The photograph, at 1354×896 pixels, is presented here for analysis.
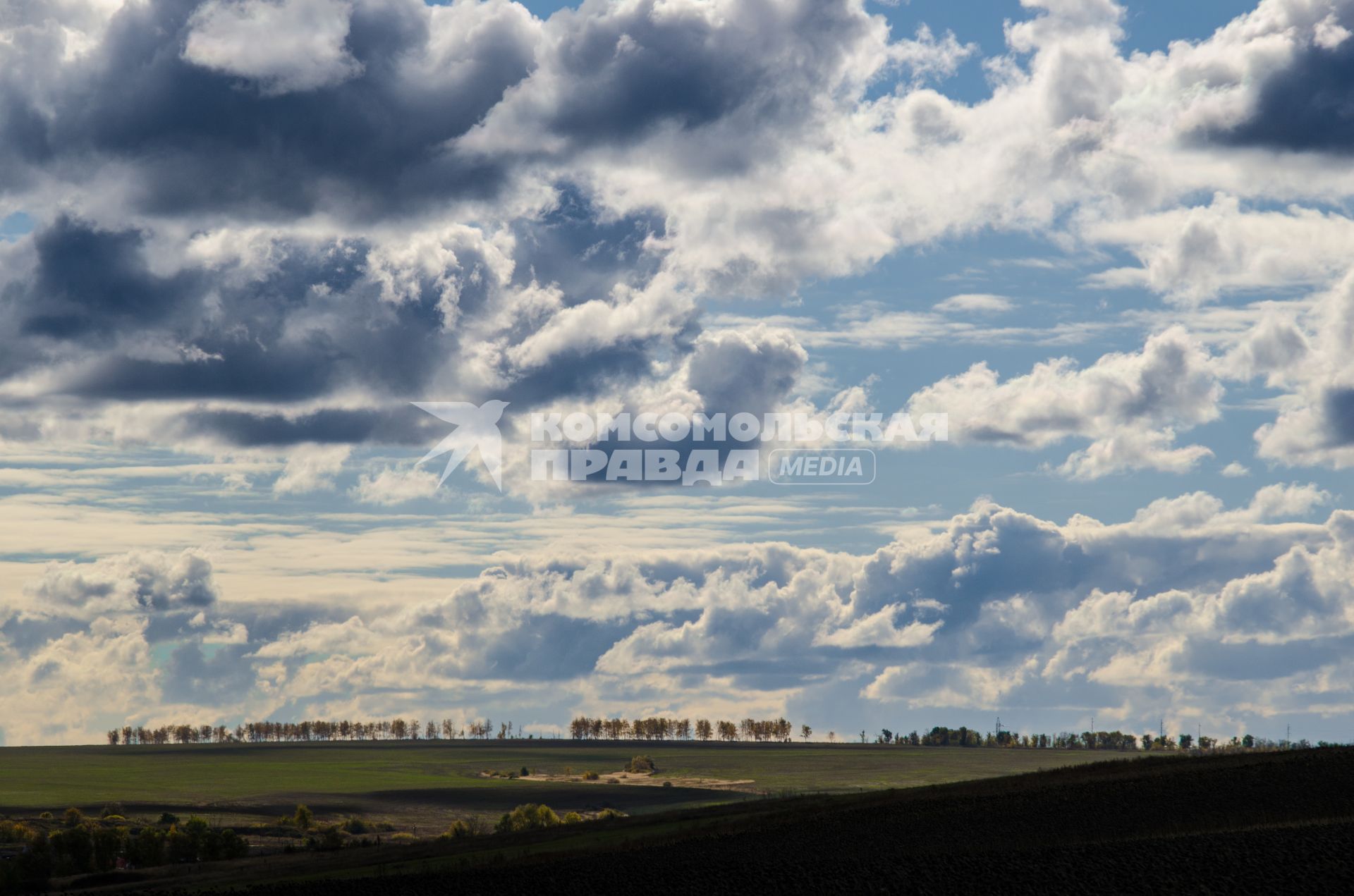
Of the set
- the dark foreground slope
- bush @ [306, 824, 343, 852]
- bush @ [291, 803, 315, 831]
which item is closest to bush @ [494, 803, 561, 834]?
bush @ [306, 824, 343, 852]

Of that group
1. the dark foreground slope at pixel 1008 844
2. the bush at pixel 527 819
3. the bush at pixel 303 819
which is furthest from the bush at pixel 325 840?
the dark foreground slope at pixel 1008 844

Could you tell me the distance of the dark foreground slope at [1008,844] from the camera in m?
57.9

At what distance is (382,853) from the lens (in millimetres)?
98812

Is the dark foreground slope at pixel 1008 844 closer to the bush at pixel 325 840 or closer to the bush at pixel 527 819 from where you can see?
the bush at pixel 325 840

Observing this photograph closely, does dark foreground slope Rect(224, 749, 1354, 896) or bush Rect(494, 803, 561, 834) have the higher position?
dark foreground slope Rect(224, 749, 1354, 896)

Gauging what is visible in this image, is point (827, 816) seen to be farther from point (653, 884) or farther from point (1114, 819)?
point (653, 884)

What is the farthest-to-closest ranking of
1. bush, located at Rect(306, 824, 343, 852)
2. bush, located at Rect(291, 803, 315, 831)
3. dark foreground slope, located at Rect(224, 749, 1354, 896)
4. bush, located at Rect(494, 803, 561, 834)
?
bush, located at Rect(291, 803, 315, 831), bush, located at Rect(494, 803, 561, 834), bush, located at Rect(306, 824, 343, 852), dark foreground slope, located at Rect(224, 749, 1354, 896)

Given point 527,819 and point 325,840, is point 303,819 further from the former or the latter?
point 527,819

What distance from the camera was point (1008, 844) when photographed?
232ft

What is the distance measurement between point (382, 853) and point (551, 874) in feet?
114

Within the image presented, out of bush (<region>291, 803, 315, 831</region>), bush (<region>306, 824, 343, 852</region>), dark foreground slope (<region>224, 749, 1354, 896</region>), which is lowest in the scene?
bush (<region>291, 803, 315, 831</region>)

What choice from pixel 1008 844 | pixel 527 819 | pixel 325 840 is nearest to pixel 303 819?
pixel 325 840

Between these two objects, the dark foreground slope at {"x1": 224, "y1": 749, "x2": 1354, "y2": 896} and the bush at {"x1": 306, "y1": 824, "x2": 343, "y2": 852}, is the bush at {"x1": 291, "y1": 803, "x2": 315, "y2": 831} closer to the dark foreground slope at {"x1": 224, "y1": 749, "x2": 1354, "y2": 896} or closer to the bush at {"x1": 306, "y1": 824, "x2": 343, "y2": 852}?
the bush at {"x1": 306, "y1": 824, "x2": 343, "y2": 852}

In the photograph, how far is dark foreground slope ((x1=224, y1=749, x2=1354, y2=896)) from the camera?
57906mm
